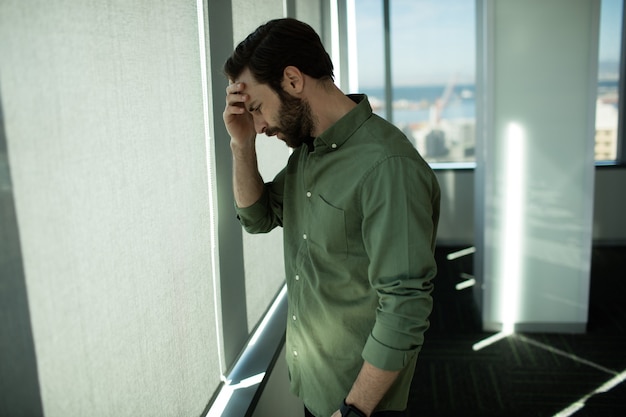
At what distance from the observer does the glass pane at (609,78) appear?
4.86 m

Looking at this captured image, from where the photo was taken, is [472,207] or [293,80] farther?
[472,207]

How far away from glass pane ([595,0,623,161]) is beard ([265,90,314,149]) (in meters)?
4.52

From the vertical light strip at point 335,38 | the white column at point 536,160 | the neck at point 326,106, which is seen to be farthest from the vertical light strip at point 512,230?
the neck at point 326,106

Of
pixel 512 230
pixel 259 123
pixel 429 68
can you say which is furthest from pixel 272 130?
pixel 429 68

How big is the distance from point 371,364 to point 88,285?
49cm

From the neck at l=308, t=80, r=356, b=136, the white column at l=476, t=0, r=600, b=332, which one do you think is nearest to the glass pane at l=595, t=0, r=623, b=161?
the white column at l=476, t=0, r=600, b=332

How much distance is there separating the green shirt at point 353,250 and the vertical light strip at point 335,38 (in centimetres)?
251

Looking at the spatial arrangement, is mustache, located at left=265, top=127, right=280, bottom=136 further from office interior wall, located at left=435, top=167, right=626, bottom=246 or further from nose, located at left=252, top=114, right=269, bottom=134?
office interior wall, located at left=435, top=167, right=626, bottom=246

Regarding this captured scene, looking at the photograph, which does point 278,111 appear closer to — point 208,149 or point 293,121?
point 293,121

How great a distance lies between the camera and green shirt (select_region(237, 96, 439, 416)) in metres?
0.95


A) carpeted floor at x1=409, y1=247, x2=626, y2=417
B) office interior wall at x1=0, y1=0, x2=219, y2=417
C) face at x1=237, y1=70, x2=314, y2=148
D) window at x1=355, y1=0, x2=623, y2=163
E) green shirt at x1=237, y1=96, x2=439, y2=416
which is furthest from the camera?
window at x1=355, y1=0, x2=623, y2=163

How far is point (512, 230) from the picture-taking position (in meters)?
3.02

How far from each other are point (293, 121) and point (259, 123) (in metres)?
0.07

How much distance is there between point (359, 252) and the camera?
3.48 feet
